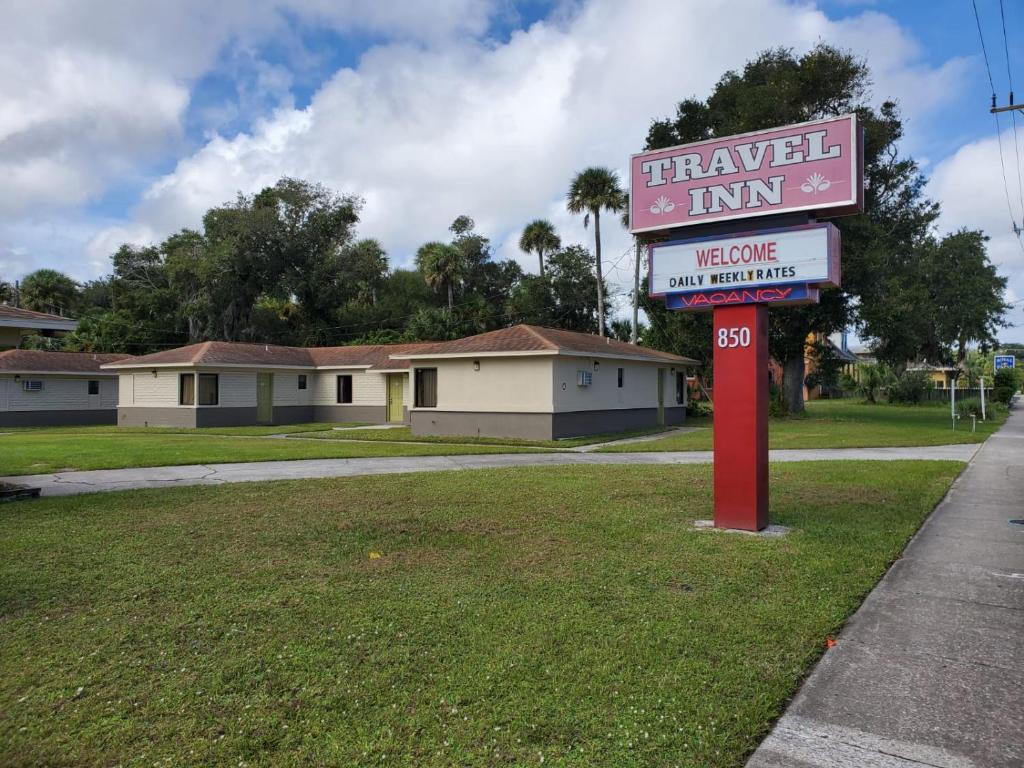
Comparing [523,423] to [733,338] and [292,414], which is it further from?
[292,414]

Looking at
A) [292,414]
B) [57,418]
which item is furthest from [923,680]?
[57,418]

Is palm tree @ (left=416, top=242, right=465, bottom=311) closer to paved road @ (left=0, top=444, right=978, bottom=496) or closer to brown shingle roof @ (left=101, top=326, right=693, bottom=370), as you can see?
brown shingle roof @ (left=101, top=326, right=693, bottom=370)

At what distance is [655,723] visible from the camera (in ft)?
11.0

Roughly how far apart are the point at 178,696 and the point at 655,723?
2456 mm

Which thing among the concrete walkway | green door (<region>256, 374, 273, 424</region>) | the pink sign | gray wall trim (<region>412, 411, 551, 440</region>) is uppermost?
the pink sign

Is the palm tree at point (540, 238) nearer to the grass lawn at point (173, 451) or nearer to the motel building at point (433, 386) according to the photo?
the motel building at point (433, 386)

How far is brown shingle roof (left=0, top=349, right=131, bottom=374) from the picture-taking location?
28500 mm

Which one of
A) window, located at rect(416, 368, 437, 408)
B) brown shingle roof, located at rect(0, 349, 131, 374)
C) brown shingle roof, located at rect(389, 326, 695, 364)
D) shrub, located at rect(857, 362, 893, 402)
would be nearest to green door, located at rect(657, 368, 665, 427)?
brown shingle roof, located at rect(389, 326, 695, 364)

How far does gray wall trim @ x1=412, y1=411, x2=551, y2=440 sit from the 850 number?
12.1 meters

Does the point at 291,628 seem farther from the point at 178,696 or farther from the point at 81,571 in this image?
the point at 81,571

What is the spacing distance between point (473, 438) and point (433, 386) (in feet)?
9.88

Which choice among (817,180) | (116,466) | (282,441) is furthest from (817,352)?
(116,466)

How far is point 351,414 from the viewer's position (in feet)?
102

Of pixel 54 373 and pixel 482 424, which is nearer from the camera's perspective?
pixel 482 424
